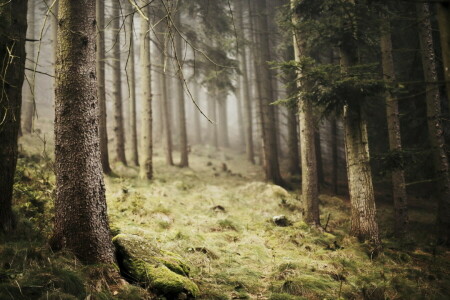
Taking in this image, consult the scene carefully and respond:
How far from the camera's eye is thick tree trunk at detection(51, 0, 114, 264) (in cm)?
382

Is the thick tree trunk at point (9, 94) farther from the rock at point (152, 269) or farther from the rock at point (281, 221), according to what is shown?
the rock at point (281, 221)

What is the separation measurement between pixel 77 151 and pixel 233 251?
4000 millimetres

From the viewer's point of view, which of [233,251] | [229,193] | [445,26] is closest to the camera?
[445,26]

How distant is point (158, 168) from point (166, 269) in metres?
11.2

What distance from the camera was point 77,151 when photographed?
3.88m

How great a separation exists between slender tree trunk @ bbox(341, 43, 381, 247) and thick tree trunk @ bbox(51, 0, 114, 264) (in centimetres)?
592

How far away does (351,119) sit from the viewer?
286 inches

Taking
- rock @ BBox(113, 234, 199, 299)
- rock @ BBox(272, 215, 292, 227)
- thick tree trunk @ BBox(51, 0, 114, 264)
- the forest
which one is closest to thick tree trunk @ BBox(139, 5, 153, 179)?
the forest

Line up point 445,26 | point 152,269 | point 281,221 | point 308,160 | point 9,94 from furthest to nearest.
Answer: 1. point 308,160
2. point 281,221
3. point 9,94
4. point 152,269
5. point 445,26

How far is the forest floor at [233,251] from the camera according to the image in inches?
136

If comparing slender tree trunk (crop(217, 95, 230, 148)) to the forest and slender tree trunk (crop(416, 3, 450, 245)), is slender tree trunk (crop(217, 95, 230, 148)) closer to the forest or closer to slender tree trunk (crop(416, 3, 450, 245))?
the forest

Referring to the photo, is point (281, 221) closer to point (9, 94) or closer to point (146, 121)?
point (146, 121)

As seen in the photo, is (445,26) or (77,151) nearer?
(445,26)

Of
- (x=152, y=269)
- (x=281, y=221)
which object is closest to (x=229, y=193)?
(x=281, y=221)
